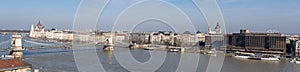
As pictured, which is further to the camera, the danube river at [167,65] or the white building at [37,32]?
the white building at [37,32]

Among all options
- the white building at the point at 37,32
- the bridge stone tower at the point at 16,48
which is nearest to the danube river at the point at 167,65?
the bridge stone tower at the point at 16,48

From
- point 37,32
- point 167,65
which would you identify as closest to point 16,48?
point 167,65

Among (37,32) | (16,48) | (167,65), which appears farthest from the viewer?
(37,32)

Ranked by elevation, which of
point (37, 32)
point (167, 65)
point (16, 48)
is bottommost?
point (167, 65)

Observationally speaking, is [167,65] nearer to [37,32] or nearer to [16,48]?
[16,48]

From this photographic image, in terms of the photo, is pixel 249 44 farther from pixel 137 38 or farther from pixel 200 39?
pixel 137 38

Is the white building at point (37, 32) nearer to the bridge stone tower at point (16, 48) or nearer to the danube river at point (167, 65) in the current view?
the danube river at point (167, 65)

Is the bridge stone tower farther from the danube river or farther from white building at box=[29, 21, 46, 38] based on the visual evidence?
white building at box=[29, 21, 46, 38]

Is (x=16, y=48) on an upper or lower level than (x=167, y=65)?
upper

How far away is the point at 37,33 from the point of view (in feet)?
94.8

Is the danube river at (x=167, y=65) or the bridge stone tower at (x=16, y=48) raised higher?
the bridge stone tower at (x=16, y=48)

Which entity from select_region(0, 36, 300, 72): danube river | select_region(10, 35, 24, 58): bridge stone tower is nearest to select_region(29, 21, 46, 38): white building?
select_region(0, 36, 300, 72): danube river

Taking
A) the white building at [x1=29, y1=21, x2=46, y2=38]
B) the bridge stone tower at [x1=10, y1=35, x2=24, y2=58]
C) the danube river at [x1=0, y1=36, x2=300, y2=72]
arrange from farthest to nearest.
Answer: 1. the white building at [x1=29, y1=21, x2=46, y2=38]
2. the bridge stone tower at [x1=10, y1=35, x2=24, y2=58]
3. the danube river at [x1=0, y1=36, x2=300, y2=72]

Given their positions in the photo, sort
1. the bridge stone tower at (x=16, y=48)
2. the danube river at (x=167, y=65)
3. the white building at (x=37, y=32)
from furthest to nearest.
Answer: the white building at (x=37, y=32)
the bridge stone tower at (x=16, y=48)
the danube river at (x=167, y=65)
